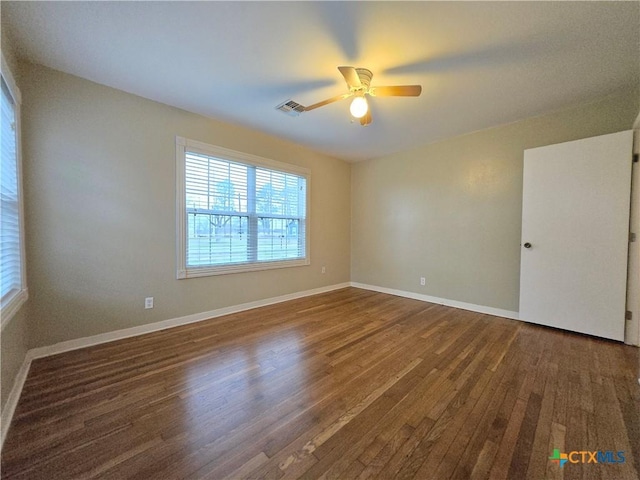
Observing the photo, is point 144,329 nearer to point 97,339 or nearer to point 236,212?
point 97,339

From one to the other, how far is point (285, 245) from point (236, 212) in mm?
1001

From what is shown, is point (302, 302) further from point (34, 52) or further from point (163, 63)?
point (34, 52)

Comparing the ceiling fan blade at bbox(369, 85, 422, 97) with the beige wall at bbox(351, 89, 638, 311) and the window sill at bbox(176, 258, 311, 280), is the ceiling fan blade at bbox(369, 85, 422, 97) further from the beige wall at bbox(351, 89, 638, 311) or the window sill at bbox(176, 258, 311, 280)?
the window sill at bbox(176, 258, 311, 280)

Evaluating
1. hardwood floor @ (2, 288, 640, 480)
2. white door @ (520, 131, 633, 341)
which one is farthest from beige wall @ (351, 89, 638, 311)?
A: hardwood floor @ (2, 288, 640, 480)

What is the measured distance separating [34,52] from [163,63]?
96cm

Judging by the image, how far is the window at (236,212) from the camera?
9.96ft

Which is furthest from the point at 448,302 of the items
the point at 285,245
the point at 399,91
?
the point at 399,91

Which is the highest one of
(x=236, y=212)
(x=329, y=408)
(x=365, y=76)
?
(x=365, y=76)

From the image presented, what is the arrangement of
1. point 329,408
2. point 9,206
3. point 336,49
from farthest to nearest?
point 336,49 < point 9,206 < point 329,408

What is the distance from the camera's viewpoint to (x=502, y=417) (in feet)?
4.97

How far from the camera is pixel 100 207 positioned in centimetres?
246

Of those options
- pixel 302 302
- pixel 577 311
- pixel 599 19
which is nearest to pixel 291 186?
pixel 302 302

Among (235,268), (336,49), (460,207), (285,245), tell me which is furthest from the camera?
(285,245)

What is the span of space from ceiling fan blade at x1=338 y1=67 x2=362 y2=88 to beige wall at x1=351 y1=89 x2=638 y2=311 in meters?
2.44
